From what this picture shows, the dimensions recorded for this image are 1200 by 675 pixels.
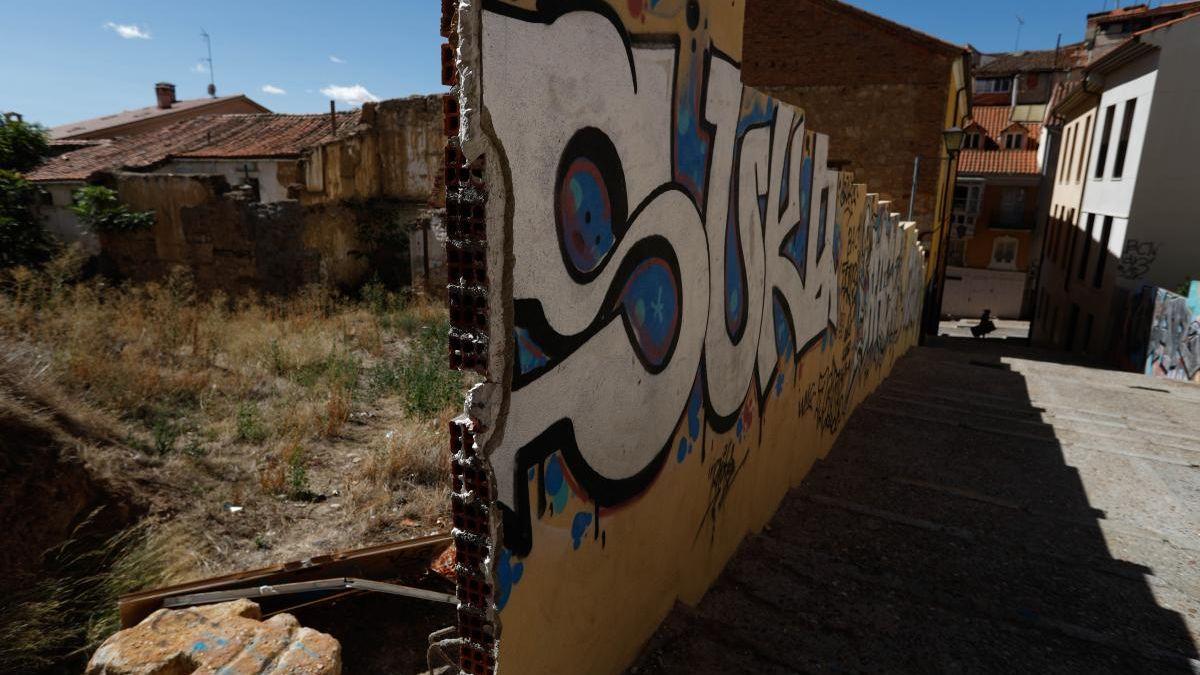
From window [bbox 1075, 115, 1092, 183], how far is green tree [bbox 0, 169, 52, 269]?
2463 centimetres

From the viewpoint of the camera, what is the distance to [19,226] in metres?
12.1

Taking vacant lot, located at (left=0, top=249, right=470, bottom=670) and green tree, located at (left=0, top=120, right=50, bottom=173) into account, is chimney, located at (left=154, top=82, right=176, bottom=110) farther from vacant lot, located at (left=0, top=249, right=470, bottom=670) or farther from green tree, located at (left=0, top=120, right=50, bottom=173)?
vacant lot, located at (left=0, top=249, right=470, bottom=670)

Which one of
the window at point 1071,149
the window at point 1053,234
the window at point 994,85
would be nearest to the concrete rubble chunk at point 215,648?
the window at point 1071,149

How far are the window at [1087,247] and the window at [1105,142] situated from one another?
1.15 metres

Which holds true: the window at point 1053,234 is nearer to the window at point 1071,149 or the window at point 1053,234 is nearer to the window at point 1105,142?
the window at point 1071,149

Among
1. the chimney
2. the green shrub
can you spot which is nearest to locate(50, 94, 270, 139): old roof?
the chimney

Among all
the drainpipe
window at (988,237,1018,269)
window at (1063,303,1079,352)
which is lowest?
window at (1063,303,1079,352)

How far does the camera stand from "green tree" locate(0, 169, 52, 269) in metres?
11.8

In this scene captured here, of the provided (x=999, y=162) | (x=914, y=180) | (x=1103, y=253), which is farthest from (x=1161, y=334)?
(x=999, y=162)

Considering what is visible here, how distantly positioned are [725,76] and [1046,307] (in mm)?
24281

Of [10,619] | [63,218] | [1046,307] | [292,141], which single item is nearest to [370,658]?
[10,619]

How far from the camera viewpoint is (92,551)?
4234 mm

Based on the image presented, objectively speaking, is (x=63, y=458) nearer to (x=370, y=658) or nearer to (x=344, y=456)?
(x=344, y=456)

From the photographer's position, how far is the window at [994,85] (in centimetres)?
3803
